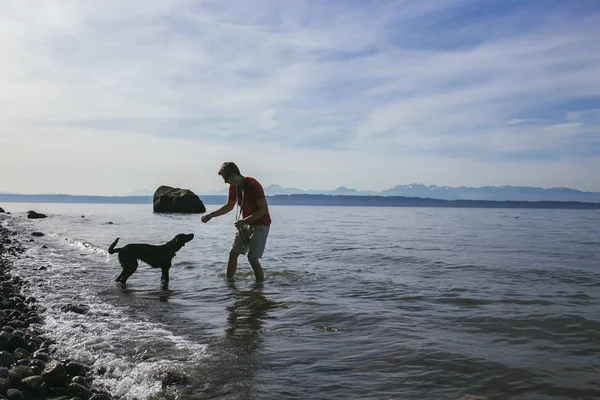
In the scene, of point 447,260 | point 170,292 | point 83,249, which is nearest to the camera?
point 170,292

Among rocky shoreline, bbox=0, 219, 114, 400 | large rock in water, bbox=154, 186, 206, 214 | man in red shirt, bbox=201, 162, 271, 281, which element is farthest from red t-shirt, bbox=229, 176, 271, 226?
large rock in water, bbox=154, 186, 206, 214

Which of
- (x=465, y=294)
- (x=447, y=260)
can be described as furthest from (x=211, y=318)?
(x=447, y=260)

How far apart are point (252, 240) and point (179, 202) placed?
49877 millimetres

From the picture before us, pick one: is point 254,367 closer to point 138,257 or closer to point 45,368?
point 45,368

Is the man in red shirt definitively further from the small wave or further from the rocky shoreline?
the small wave

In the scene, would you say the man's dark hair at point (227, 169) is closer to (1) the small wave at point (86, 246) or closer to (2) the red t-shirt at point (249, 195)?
(2) the red t-shirt at point (249, 195)

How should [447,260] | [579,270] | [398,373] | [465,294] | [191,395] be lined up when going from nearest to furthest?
[191,395], [398,373], [465,294], [579,270], [447,260]

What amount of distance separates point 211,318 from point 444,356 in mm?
3754

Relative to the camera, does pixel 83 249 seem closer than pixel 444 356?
No

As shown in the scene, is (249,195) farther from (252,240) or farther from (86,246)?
(86,246)

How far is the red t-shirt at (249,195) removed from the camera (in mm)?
9844

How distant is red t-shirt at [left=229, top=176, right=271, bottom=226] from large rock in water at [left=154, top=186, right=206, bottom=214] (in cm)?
4892

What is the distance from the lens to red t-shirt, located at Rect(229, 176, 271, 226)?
32.3 feet

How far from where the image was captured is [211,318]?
294 inches
